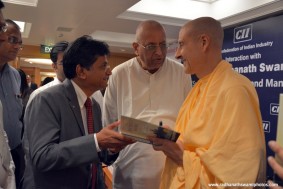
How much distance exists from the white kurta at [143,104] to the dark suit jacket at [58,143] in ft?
1.58

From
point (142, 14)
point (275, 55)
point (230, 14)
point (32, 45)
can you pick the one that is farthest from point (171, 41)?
point (32, 45)

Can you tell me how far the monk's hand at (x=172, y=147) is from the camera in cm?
142

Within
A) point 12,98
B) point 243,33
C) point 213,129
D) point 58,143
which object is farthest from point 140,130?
point 243,33

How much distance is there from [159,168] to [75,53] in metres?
0.95

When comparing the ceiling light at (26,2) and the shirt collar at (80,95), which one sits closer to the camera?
the shirt collar at (80,95)

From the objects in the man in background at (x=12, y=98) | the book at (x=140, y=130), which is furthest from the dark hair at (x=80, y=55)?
the man in background at (x=12, y=98)

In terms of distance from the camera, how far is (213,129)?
1.34 m

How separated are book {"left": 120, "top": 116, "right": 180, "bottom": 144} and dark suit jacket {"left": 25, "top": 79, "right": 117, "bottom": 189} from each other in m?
0.24

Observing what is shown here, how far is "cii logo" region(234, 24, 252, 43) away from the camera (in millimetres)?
4797

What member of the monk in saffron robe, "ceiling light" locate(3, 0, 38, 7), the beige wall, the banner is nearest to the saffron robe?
the monk in saffron robe

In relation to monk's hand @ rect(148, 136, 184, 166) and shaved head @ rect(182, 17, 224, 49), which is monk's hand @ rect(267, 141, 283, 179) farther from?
shaved head @ rect(182, 17, 224, 49)

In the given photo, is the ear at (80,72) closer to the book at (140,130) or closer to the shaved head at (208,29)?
the book at (140,130)

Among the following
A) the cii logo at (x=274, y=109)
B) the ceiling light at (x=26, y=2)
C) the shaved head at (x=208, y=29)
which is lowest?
the cii logo at (x=274, y=109)

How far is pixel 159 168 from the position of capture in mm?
1966
